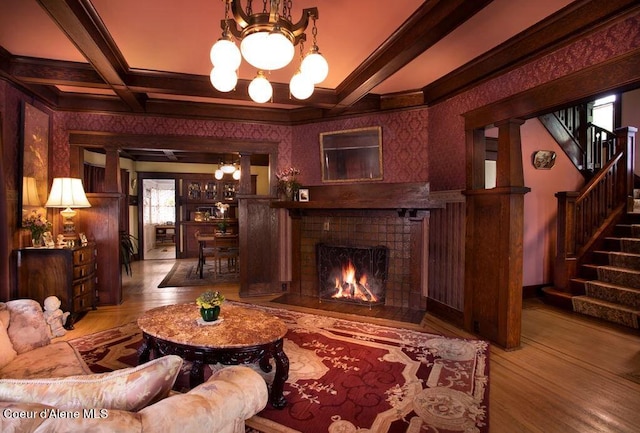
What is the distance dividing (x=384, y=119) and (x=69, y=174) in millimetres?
4399

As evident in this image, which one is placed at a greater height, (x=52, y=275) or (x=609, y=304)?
(x=52, y=275)

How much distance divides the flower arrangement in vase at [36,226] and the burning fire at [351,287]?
374cm

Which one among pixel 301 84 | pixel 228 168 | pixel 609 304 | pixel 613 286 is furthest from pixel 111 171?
pixel 613 286

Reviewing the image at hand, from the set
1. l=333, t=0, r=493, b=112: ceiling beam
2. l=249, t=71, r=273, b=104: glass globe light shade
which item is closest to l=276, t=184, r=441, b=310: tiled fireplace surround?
l=333, t=0, r=493, b=112: ceiling beam

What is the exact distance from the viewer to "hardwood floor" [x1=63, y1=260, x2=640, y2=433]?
2.17 metres

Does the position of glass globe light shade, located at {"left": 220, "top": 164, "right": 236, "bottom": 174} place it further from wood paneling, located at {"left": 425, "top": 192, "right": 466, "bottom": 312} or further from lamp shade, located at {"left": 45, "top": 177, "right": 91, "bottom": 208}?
wood paneling, located at {"left": 425, "top": 192, "right": 466, "bottom": 312}

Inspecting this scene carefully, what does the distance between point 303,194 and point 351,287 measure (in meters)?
1.57

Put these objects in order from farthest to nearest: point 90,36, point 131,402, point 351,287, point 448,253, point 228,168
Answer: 1. point 228,168
2. point 351,287
3. point 448,253
4. point 90,36
5. point 131,402

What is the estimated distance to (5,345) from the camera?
6.59ft

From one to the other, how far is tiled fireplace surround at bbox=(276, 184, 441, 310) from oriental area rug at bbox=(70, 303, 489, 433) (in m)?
0.98

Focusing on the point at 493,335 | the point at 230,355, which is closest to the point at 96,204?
the point at 230,355

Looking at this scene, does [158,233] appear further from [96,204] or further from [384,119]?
[384,119]

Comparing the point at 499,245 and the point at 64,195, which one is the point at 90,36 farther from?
the point at 499,245

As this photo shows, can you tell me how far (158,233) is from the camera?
12664 mm
